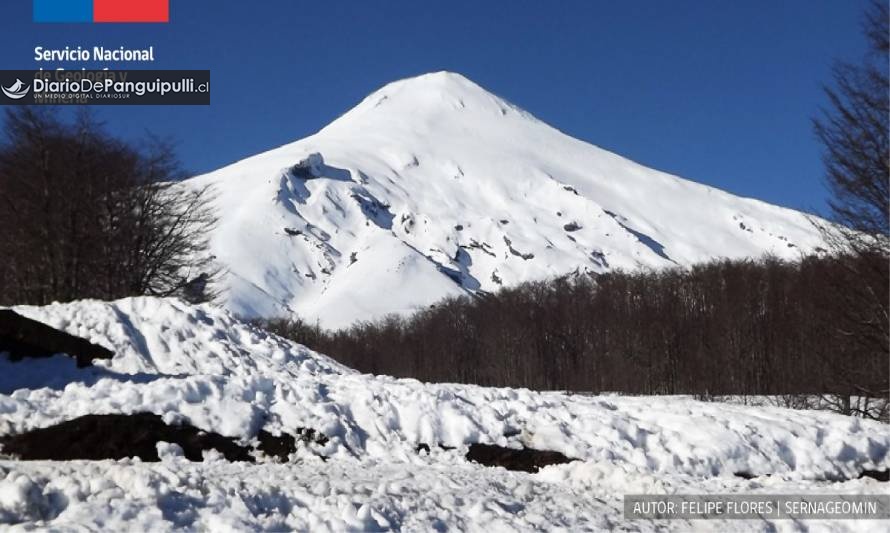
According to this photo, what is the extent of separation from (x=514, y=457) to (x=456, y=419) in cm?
118

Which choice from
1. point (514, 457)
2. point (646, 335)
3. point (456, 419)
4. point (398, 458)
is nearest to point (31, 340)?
point (398, 458)

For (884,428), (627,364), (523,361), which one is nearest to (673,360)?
(627,364)

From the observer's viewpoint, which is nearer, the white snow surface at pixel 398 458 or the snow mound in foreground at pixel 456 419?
the white snow surface at pixel 398 458

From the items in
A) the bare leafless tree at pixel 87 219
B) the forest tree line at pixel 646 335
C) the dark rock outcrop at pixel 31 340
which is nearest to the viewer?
the dark rock outcrop at pixel 31 340

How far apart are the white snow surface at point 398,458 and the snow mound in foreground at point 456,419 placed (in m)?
0.03

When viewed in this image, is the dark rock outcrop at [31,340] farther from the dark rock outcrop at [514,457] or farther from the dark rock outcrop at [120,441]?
the dark rock outcrop at [514,457]

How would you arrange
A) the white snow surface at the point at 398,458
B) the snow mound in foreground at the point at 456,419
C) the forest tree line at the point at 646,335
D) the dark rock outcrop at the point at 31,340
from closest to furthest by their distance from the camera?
the white snow surface at the point at 398,458 → the snow mound in foreground at the point at 456,419 → the dark rock outcrop at the point at 31,340 → the forest tree line at the point at 646,335

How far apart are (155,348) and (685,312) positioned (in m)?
46.0

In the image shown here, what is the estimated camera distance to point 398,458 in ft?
37.3

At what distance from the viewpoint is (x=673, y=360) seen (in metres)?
53.6

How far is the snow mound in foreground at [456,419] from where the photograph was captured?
11102mm

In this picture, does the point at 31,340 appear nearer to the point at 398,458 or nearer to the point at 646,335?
the point at 398,458

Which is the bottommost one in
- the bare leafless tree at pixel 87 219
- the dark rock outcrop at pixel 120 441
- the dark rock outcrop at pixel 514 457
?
the dark rock outcrop at pixel 514 457

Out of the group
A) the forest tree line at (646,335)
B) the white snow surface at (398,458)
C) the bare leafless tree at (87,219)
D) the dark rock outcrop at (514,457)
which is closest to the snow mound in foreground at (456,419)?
the white snow surface at (398,458)
